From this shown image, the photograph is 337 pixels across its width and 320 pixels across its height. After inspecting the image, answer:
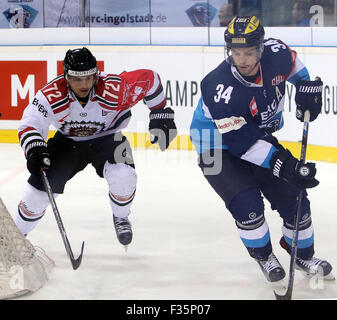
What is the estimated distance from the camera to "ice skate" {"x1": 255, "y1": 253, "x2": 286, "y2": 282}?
11.5 feet

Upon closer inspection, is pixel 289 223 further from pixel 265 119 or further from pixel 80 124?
pixel 80 124

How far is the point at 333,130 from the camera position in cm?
644

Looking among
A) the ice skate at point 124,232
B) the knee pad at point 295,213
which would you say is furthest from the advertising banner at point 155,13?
the knee pad at point 295,213

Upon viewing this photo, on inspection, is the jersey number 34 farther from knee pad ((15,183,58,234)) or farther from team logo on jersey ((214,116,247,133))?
knee pad ((15,183,58,234))

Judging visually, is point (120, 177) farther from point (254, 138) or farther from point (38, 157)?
point (254, 138)

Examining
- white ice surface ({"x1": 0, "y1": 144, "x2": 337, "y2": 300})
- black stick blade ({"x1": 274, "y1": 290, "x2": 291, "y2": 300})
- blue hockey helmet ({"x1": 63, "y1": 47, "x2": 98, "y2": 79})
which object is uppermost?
blue hockey helmet ({"x1": 63, "y1": 47, "x2": 98, "y2": 79})

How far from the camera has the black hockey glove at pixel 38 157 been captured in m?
3.62

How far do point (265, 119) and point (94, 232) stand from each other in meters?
1.50

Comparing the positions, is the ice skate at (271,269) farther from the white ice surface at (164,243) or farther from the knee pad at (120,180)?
the knee pad at (120,180)

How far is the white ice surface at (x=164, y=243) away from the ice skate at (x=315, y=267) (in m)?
0.05

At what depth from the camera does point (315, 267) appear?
364 cm

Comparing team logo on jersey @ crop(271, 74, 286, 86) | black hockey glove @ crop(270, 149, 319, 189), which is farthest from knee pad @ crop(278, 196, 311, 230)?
team logo on jersey @ crop(271, 74, 286, 86)

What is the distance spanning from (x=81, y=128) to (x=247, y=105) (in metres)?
0.92

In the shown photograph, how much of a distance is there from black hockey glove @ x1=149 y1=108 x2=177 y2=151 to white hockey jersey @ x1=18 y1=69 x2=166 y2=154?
0.06 m
